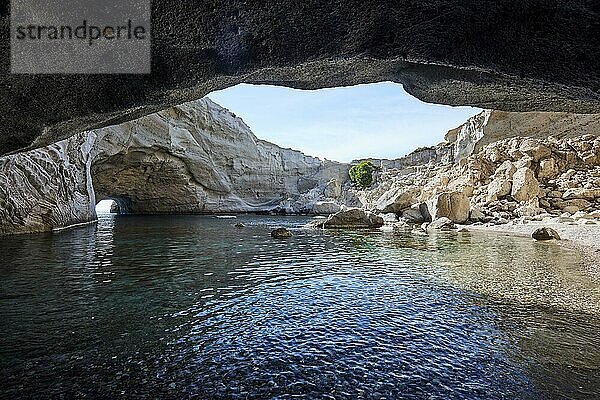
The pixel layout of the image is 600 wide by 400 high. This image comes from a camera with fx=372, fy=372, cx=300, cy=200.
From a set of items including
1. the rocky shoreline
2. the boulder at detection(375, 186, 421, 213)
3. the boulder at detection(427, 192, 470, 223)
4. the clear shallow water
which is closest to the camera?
the clear shallow water

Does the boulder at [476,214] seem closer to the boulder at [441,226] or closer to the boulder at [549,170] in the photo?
the boulder at [441,226]

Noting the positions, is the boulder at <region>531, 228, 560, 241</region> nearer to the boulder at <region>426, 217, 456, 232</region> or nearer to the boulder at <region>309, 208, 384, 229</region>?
the boulder at <region>426, 217, 456, 232</region>

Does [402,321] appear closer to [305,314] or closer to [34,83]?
[305,314]

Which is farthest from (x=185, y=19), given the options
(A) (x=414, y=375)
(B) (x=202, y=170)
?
(B) (x=202, y=170)

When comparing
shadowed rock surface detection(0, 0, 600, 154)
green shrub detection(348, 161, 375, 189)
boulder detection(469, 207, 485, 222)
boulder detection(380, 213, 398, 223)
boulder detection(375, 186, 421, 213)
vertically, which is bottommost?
boulder detection(380, 213, 398, 223)

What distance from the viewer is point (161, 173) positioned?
127 ft

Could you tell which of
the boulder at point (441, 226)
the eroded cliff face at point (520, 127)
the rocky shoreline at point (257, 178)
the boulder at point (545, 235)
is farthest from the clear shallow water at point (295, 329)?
the eroded cliff face at point (520, 127)

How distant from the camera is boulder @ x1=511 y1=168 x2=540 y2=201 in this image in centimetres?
2689

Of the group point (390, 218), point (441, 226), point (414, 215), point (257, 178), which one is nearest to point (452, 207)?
point (414, 215)

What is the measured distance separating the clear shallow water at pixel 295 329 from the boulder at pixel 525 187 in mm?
18226

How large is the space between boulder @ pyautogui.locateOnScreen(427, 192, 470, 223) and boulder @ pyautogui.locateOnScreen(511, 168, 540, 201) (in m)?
3.89

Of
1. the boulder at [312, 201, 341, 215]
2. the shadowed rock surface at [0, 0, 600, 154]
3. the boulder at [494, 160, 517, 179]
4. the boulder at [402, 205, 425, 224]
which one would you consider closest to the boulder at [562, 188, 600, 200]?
the boulder at [494, 160, 517, 179]

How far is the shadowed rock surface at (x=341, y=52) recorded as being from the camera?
2.85 m

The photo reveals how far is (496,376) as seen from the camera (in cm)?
412
